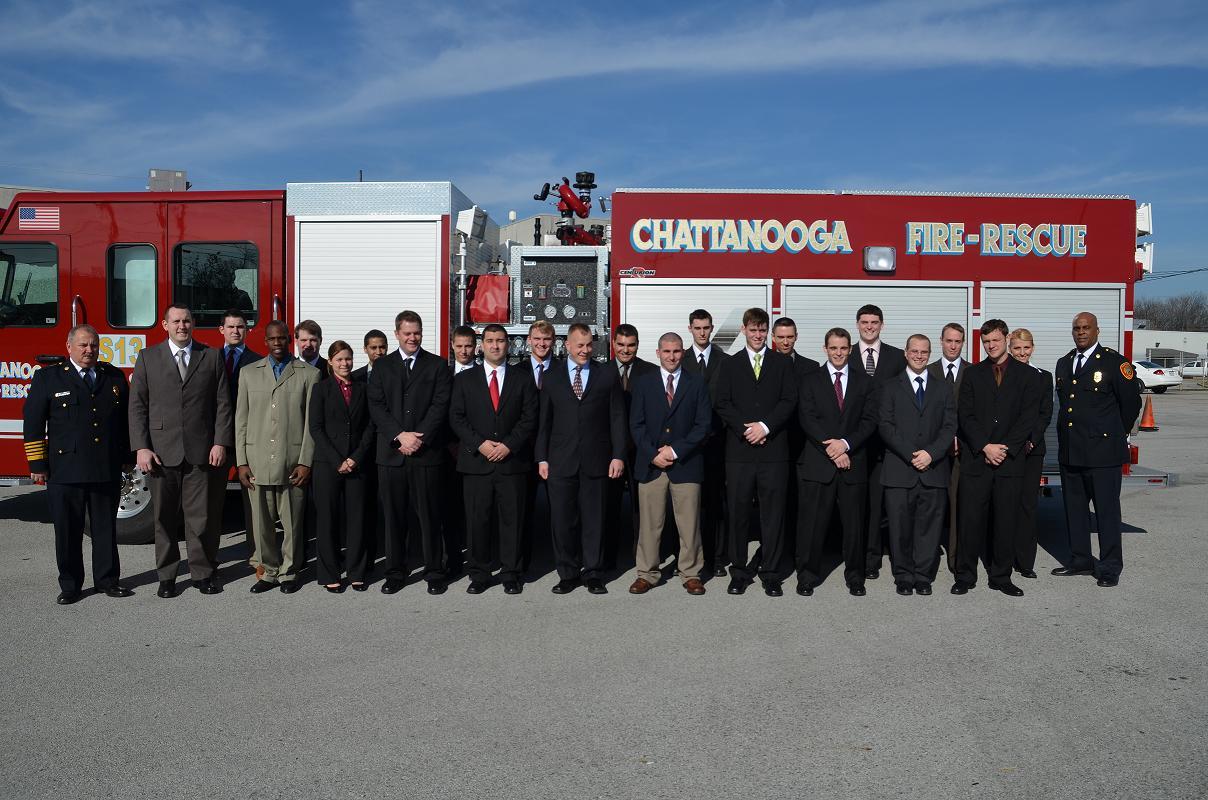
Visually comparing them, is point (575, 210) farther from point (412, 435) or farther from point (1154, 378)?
point (1154, 378)

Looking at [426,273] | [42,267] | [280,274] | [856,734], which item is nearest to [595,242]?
[426,273]

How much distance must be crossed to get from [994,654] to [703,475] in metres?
2.17

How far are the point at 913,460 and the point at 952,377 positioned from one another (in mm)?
1133

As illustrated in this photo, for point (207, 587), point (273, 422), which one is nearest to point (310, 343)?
point (273, 422)

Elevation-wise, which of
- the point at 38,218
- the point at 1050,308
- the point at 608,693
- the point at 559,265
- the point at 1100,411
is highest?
the point at 38,218

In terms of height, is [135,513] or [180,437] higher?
[180,437]

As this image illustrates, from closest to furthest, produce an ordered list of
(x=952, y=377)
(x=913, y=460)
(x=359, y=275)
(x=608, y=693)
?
(x=608, y=693), (x=913, y=460), (x=952, y=377), (x=359, y=275)

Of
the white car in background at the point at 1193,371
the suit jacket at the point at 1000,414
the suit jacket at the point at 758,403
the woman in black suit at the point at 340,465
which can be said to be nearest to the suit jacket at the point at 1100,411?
the suit jacket at the point at 1000,414

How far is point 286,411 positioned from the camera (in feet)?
20.4

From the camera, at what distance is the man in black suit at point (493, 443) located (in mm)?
6211

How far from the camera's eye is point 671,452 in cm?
614

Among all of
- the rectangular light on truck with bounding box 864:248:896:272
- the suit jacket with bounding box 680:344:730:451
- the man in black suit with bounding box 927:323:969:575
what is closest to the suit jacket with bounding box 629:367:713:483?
the suit jacket with bounding box 680:344:730:451

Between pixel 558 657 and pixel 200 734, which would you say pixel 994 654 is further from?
pixel 200 734

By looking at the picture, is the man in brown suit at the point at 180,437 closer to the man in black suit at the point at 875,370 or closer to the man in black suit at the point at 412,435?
the man in black suit at the point at 412,435
